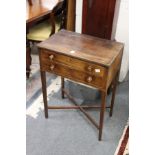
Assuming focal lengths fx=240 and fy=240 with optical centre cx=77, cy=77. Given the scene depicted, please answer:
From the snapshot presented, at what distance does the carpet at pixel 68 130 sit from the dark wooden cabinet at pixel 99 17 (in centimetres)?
60

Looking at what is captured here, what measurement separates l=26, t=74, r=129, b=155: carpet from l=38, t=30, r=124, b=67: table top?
0.62 meters

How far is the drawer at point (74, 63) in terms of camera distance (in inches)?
52.6

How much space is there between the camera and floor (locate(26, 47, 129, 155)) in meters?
1.60

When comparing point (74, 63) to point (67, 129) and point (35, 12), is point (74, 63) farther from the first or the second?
point (35, 12)

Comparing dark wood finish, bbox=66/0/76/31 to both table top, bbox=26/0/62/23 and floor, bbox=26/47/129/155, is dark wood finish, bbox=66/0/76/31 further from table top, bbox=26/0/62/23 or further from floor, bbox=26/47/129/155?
floor, bbox=26/47/129/155

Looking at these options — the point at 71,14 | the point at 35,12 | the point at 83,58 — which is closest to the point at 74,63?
the point at 83,58

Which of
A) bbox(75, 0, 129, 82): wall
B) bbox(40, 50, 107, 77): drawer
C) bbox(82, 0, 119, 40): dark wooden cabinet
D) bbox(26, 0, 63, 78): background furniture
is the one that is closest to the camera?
bbox(40, 50, 107, 77): drawer

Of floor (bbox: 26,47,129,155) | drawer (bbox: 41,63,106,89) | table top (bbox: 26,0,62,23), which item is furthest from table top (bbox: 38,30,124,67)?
floor (bbox: 26,47,129,155)

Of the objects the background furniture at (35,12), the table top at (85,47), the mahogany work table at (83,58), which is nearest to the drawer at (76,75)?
the mahogany work table at (83,58)

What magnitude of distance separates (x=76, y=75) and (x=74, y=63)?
83 millimetres

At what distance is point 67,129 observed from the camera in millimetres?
1749

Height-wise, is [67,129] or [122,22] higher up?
[122,22]

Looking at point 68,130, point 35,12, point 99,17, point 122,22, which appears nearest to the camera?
point 99,17
